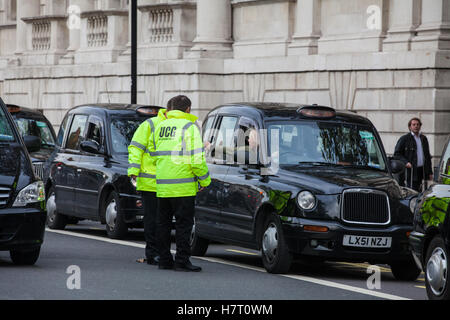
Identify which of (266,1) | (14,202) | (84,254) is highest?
(266,1)

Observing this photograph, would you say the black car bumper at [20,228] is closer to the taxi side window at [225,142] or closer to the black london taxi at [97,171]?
the taxi side window at [225,142]

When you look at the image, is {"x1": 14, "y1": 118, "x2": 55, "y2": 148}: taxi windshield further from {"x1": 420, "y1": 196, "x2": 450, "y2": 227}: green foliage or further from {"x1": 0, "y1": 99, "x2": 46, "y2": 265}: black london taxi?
{"x1": 420, "y1": 196, "x2": 450, "y2": 227}: green foliage

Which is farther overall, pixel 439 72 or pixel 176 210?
pixel 439 72

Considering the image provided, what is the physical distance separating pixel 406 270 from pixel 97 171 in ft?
19.0

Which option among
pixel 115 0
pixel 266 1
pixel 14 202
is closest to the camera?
pixel 14 202

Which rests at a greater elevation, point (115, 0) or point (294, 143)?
point (115, 0)

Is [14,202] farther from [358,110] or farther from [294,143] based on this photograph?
[358,110]

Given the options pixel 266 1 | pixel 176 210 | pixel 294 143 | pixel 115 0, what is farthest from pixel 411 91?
pixel 115 0

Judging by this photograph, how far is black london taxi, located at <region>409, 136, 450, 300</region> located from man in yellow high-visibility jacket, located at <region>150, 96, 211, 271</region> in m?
2.45

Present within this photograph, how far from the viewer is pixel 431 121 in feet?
70.9

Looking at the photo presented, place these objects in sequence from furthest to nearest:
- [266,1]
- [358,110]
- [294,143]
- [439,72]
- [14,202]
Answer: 1. [266,1]
2. [358,110]
3. [439,72]
4. [294,143]
5. [14,202]

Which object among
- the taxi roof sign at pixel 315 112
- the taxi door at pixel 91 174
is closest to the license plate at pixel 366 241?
the taxi roof sign at pixel 315 112

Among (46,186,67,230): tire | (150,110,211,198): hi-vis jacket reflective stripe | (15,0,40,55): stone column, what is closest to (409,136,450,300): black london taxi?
(150,110,211,198): hi-vis jacket reflective stripe
